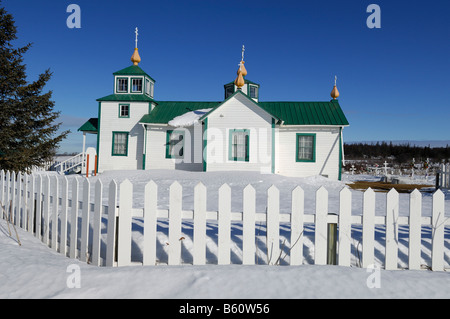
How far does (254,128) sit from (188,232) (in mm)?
12244

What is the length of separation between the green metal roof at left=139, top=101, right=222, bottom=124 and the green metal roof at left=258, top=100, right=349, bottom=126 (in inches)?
180

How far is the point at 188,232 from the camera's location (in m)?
4.90

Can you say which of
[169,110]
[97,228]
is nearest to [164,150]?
[169,110]

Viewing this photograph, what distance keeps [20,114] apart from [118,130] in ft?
22.3

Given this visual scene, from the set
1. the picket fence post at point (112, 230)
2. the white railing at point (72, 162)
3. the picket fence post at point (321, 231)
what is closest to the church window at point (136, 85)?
the white railing at point (72, 162)

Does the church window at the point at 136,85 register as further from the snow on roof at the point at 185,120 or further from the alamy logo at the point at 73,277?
the alamy logo at the point at 73,277

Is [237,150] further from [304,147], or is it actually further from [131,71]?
[131,71]

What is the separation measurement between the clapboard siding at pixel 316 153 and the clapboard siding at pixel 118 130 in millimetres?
8776

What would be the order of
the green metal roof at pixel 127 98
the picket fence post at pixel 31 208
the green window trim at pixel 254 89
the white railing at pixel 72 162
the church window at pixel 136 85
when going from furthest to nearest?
the green window trim at pixel 254 89, the church window at pixel 136 85, the green metal roof at pixel 127 98, the white railing at pixel 72 162, the picket fence post at pixel 31 208

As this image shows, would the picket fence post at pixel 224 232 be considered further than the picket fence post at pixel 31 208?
No

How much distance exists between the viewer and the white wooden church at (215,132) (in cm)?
1667

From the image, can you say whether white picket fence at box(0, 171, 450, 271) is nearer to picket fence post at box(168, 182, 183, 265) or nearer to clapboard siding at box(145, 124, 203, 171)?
picket fence post at box(168, 182, 183, 265)
